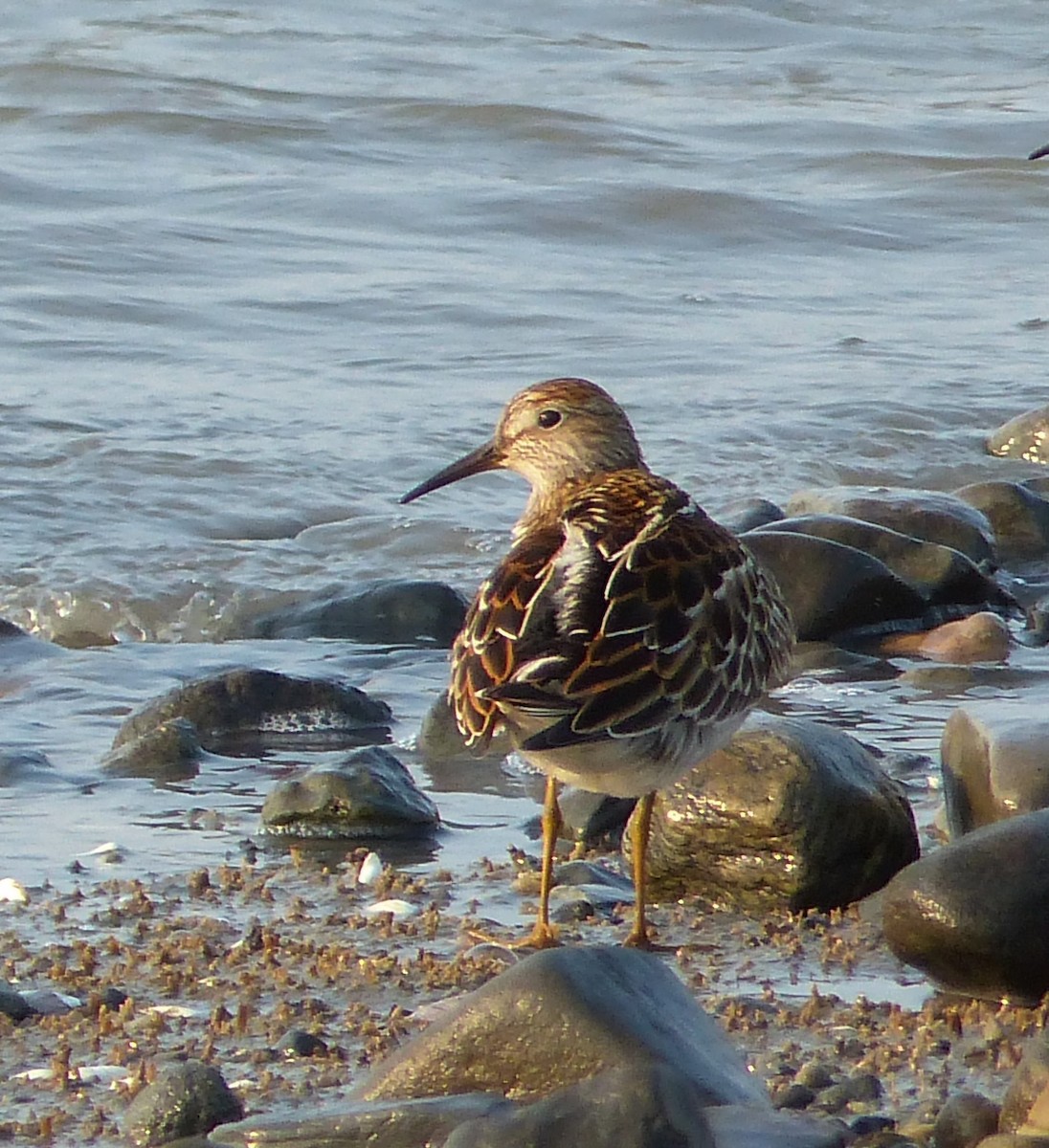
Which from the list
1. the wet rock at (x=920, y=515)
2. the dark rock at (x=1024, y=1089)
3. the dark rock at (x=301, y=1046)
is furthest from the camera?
the wet rock at (x=920, y=515)

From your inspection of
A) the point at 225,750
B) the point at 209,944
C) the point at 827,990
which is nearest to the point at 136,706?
the point at 225,750

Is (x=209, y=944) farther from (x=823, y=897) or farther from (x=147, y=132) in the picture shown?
(x=147, y=132)

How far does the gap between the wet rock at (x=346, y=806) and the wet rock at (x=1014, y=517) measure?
310cm

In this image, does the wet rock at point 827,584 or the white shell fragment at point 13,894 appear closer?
the white shell fragment at point 13,894

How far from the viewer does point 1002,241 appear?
12602mm

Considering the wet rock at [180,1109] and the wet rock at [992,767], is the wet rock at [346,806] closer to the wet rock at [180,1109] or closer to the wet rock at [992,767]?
the wet rock at [992,767]

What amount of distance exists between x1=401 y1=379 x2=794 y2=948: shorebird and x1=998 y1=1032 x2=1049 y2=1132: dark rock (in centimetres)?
96

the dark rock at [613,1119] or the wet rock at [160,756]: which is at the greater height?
the dark rock at [613,1119]

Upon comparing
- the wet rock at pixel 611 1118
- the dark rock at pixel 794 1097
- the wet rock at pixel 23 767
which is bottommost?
the wet rock at pixel 23 767

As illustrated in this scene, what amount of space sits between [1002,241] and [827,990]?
360 inches

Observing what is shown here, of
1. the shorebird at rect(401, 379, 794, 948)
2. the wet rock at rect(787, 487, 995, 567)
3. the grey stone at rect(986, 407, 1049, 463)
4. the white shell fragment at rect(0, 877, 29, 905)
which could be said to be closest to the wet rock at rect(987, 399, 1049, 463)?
the grey stone at rect(986, 407, 1049, 463)

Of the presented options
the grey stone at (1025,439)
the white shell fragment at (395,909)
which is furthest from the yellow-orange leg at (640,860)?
the grey stone at (1025,439)

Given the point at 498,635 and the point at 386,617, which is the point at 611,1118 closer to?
the point at 498,635

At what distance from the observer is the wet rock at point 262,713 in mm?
5754
